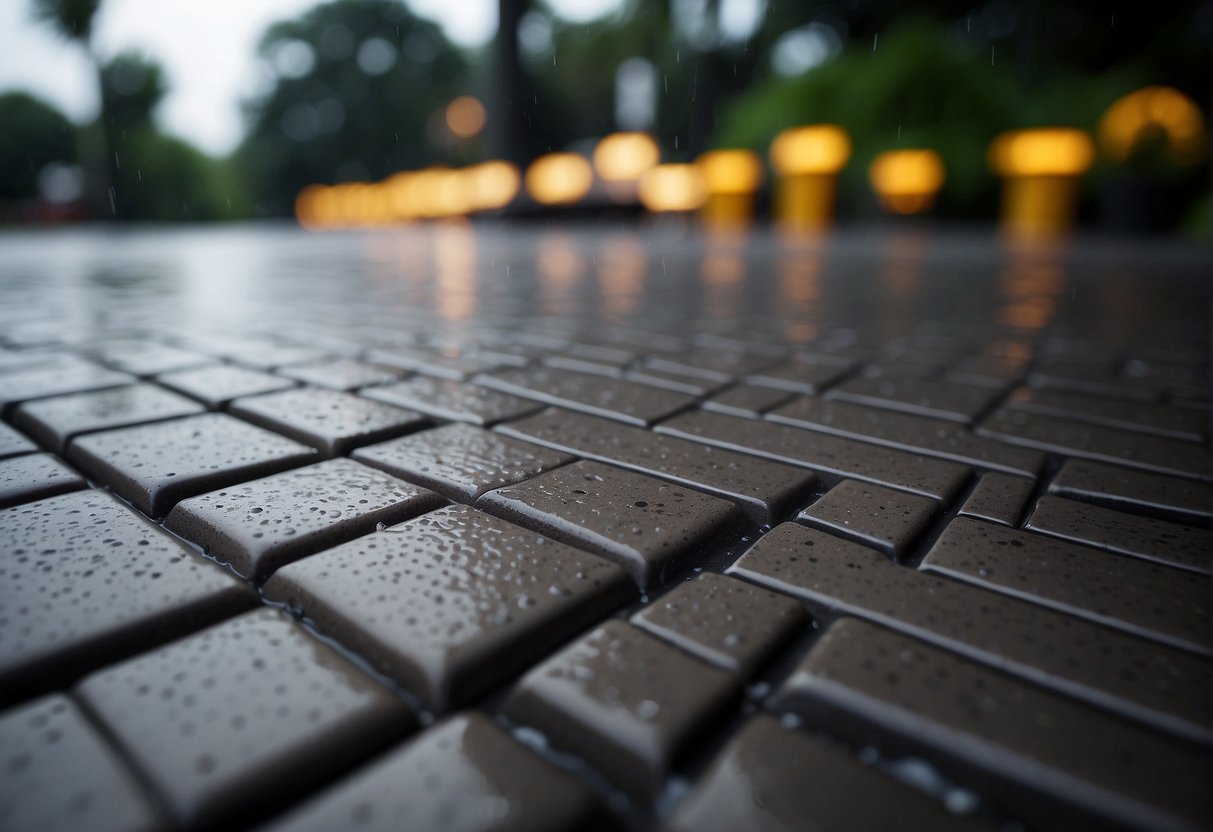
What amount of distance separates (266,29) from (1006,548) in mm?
43543

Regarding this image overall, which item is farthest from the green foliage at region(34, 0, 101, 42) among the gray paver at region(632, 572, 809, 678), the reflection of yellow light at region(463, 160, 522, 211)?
the gray paver at region(632, 572, 809, 678)

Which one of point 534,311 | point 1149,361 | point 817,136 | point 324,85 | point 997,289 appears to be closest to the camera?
point 1149,361

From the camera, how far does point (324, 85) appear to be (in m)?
35.4

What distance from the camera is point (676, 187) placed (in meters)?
15.5

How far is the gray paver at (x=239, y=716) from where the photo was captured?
0.56 meters

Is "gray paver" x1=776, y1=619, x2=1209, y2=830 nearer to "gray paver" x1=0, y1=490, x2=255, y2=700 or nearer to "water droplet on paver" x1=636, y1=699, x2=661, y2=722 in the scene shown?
"water droplet on paver" x1=636, y1=699, x2=661, y2=722

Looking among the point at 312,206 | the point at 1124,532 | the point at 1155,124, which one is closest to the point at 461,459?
the point at 1124,532

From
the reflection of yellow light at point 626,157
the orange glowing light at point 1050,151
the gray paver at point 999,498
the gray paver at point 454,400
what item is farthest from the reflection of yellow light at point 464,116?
the gray paver at point 999,498

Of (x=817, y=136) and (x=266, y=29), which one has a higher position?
(x=266, y=29)

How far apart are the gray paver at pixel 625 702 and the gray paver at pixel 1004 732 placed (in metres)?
0.09

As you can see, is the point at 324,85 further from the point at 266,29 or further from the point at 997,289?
the point at 997,289

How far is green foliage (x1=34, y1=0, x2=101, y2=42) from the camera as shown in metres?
13.9

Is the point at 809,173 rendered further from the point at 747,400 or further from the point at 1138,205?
the point at 747,400

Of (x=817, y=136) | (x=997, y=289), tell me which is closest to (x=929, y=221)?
(x=817, y=136)
